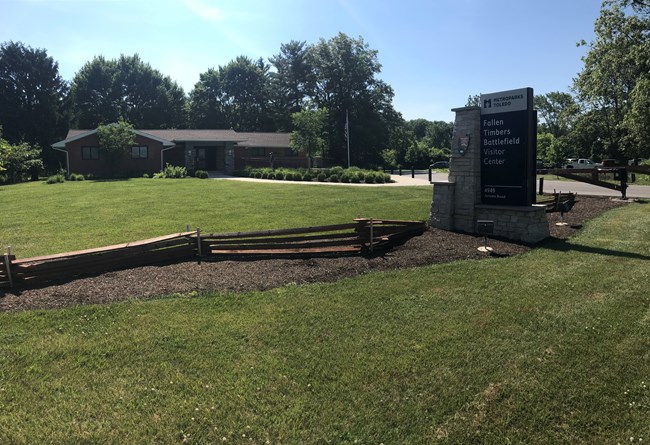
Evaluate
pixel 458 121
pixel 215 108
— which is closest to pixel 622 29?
pixel 458 121

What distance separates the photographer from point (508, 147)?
1087cm

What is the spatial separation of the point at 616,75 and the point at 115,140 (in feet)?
162

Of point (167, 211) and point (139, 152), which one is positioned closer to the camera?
point (167, 211)

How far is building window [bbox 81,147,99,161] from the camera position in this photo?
→ 3778 cm

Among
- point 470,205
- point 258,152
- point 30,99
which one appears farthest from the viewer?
point 30,99

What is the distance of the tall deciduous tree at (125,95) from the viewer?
206 ft

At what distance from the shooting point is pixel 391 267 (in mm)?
8211

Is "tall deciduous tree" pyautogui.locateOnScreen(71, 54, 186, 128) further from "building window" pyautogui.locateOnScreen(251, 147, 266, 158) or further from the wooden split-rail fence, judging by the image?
the wooden split-rail fence

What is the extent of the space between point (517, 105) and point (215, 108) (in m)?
69.0

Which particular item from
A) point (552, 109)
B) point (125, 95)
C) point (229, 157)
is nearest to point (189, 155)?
point (229, 157)

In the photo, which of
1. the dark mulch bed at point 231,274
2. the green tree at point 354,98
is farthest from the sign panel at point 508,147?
the green tree at point 354,98

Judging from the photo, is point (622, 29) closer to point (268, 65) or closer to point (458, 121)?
point (458, 121)

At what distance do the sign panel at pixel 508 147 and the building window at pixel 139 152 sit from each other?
34.5 m

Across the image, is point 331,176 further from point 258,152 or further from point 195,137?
point 258,152
